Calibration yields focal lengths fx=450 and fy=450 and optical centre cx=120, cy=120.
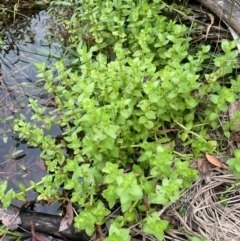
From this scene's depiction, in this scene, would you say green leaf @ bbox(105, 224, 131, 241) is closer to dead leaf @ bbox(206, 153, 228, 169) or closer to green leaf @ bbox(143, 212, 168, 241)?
green leaf @ bbox(143, 212, 168, 241)

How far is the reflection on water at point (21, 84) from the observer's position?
7.84ft

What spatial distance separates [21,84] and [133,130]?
0.92m

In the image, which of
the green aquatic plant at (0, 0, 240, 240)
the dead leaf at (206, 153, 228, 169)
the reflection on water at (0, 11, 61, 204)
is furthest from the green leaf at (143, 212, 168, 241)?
the reflection on water at (0, 11, 61, 204)

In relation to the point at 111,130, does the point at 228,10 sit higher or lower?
higher

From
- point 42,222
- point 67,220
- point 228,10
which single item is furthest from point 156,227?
point 228,10

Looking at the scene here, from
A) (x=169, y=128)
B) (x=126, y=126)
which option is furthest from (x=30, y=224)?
(x=169, y=128)

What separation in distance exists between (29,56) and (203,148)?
4.55ft

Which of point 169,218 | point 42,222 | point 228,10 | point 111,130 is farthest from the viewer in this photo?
point 228,10

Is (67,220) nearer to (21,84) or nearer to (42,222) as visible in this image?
(42,222)

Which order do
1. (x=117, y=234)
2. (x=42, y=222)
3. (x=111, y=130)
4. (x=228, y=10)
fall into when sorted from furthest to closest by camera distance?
(x=228, y=10) < (x=42, y=222) < (x=111, y=130) < (x=117, y=234)

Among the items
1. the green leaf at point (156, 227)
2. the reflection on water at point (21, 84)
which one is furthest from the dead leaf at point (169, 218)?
the reflection on water at point (21, 84)

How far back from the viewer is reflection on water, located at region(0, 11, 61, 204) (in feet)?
7.84

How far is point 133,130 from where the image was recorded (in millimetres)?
2189

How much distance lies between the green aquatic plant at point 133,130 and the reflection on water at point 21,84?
0.55 feet
